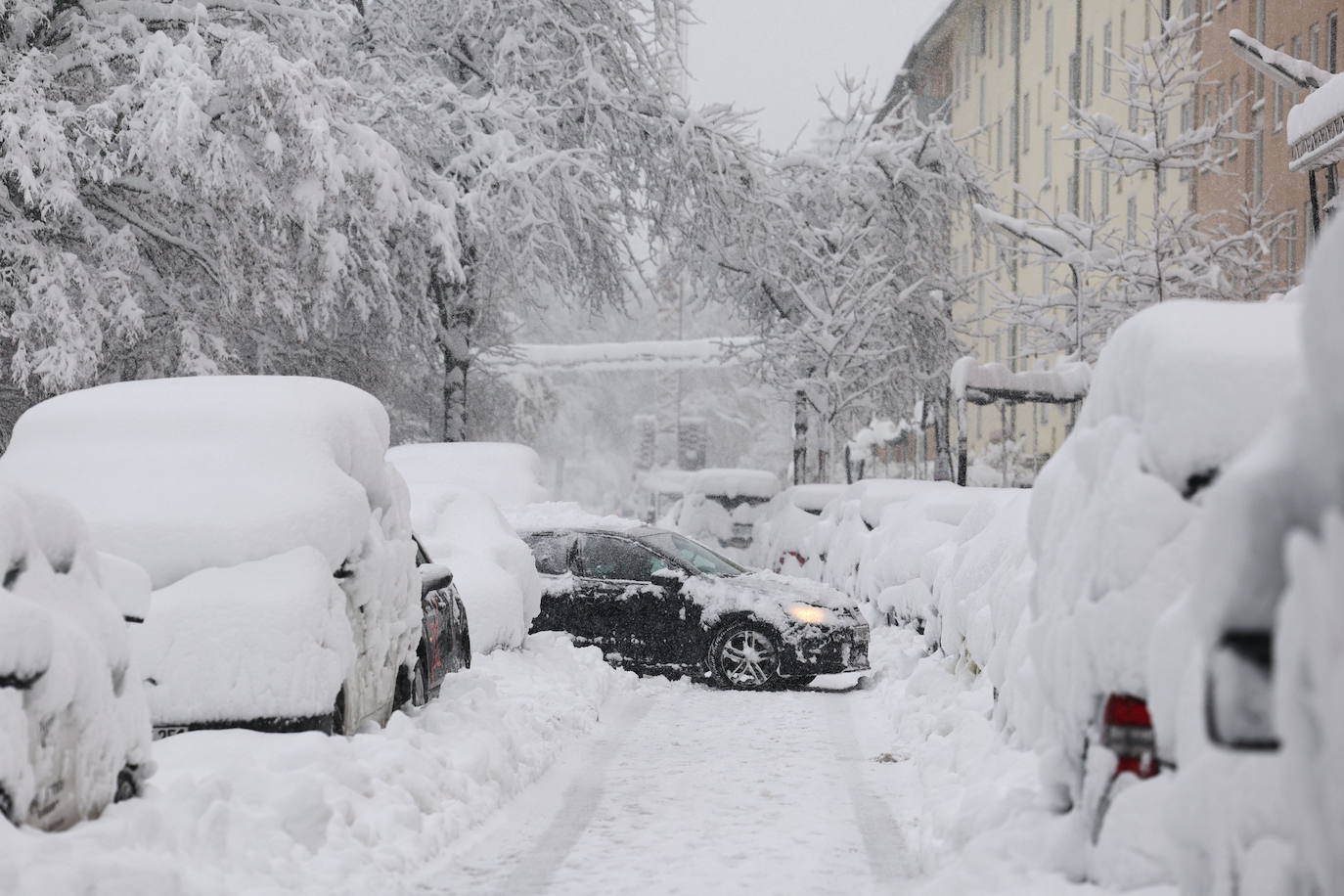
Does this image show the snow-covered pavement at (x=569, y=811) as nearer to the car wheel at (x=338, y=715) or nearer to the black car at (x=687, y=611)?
the car wheel at (x=338, y=715)

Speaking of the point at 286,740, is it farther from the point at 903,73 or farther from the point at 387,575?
the point at 903,73

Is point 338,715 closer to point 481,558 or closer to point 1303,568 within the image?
point 481,558

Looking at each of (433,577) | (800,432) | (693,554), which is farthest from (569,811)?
(800,432)

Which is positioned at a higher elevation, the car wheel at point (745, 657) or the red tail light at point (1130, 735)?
the red tail light at point (1130, 735)

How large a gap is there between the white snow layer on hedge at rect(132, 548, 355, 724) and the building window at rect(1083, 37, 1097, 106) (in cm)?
3836

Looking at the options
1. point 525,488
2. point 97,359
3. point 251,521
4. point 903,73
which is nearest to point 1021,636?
point 251,521

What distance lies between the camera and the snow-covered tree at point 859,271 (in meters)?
30.1

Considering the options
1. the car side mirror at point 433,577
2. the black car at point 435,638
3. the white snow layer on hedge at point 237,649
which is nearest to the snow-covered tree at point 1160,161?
the black car at point 435,638

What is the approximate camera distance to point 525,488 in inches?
718

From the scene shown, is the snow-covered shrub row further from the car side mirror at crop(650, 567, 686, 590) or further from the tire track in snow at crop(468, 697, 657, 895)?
the car side mirror at crop(650, 567, 686, 590)

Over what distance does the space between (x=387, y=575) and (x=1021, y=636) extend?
11.2 feet

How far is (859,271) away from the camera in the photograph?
32.2 meters

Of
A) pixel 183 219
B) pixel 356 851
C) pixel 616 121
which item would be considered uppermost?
pixel 616 121

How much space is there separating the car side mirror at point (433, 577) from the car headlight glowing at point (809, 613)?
12.8 feet
